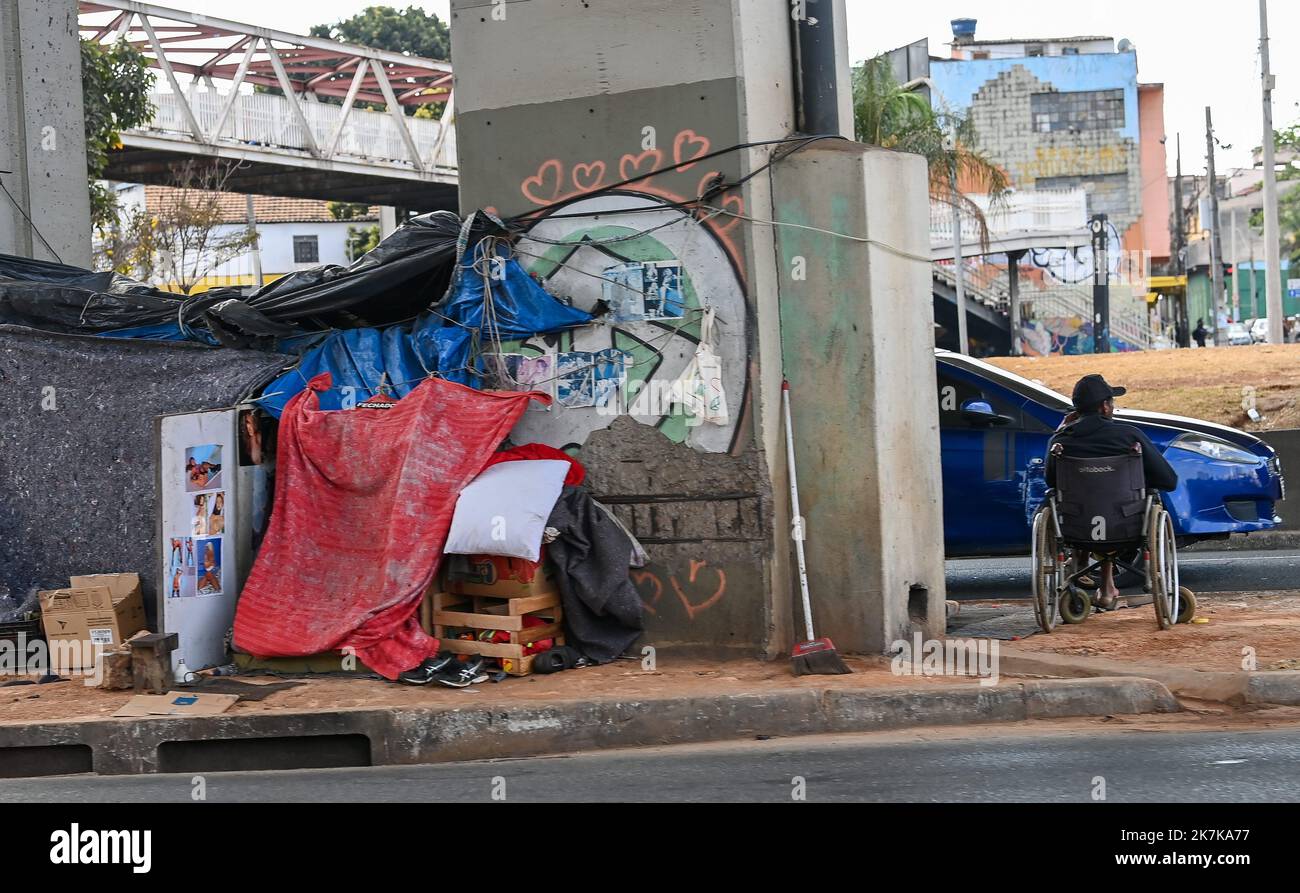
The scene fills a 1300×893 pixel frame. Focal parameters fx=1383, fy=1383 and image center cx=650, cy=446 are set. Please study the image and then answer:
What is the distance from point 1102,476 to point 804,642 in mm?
2148

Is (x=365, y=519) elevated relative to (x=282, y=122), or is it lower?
lower

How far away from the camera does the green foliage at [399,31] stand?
69750 millimetres

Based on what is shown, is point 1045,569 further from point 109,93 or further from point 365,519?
point 109,93

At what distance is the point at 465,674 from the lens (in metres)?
7.60

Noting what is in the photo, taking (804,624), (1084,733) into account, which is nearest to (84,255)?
(804,624)

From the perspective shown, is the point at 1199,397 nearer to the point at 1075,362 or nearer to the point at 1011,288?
the point at 1075,362

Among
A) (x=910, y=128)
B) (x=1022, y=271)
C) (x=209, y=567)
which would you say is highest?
(x=910, y=128)

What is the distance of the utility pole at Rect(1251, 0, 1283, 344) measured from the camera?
28.9 m

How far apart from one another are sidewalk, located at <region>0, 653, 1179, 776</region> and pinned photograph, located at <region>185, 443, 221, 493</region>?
1.48 metres

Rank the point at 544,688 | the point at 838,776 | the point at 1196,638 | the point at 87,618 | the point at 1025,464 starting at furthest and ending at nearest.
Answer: the point at 1025,464
the point at 87,618
the point at 1196,638
the point at 544,688
the point at 838,776

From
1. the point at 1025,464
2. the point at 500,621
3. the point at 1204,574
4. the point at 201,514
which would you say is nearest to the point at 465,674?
the point at 500,621

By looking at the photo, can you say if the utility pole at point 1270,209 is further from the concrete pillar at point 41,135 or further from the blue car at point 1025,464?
the concrete pillar at point 41,135
